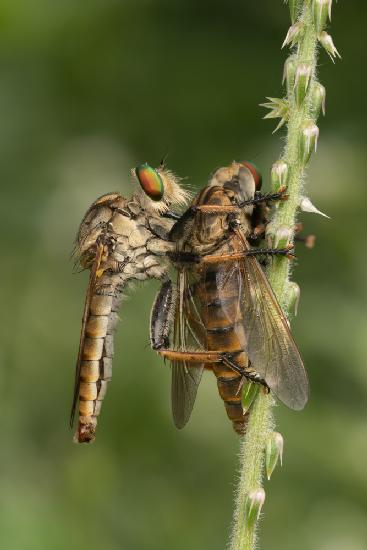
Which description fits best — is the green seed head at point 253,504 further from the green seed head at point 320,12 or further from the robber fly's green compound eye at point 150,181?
the robber fly's green compound eye at point 150,181

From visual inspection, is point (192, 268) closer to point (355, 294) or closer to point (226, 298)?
point (226, 298)

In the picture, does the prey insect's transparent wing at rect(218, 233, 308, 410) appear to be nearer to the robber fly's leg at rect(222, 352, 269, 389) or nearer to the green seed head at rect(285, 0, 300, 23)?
the robber fly's leg at rect(222, 352, 269, 389)

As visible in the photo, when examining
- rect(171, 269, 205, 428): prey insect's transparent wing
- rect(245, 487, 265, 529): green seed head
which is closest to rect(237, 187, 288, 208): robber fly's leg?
rect(171, 269, 205, 428): prey insect's transparent wing

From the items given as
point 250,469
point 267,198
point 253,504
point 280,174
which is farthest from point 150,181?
point 253,504

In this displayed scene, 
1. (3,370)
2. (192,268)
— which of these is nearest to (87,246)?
(192,268)

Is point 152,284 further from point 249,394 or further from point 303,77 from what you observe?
point 303,77
